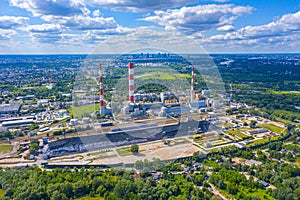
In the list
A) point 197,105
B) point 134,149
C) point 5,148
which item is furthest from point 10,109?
point 197,105

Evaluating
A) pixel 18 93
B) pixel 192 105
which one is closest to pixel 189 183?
pixel 192 105

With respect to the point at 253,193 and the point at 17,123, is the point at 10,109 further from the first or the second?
the point at 253,193

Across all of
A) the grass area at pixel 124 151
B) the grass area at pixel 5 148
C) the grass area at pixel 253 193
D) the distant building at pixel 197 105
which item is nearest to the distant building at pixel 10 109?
the grass area at pixel 5 148

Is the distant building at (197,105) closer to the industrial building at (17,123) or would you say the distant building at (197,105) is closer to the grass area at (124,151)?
the grass area at (124,151)

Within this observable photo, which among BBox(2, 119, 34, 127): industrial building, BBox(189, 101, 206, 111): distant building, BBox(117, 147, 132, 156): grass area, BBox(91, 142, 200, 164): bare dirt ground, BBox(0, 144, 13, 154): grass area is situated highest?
BBox(189, 101, 206, 111): distant building

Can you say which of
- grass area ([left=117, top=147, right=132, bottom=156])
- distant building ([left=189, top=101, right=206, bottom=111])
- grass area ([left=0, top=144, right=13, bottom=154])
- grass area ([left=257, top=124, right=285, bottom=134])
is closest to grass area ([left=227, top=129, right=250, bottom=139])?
grass area ([left=257, top=124, right=285, bottom=134])

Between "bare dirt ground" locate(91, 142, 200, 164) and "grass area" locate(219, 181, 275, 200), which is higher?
"bare dirt ground" locate(91, 142, 200, 164)

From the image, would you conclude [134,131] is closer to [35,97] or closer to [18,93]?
[35,97]

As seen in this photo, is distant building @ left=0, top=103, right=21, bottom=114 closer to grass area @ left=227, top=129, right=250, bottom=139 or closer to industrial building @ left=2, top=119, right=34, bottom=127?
industrial building @ left=2, top=119, right=34, bottom=127

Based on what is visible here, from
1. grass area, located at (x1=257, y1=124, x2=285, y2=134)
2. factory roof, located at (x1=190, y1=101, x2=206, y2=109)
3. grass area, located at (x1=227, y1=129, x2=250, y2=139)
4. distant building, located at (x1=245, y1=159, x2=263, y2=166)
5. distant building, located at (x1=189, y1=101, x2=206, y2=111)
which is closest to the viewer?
distant building, located at (x1=245, y1=159, x2=263, y2=166)
